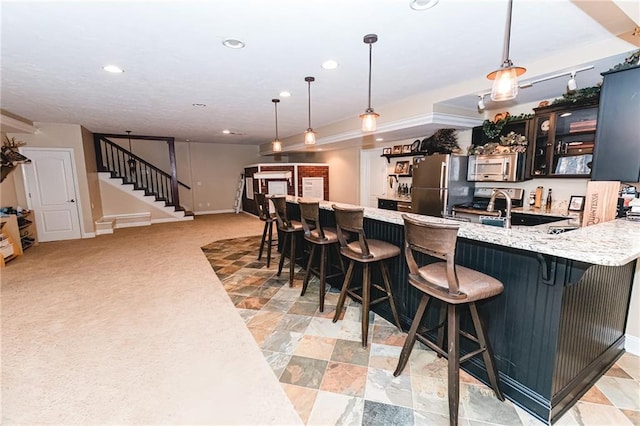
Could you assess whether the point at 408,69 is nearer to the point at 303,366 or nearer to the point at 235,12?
the point at 235,12

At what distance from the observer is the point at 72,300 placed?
3.22 meters

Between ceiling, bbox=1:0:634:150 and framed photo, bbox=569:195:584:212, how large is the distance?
1.42 m

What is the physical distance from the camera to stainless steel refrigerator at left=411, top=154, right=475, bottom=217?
4523 mm

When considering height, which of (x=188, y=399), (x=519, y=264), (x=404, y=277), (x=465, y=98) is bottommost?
(x=188, y=399)

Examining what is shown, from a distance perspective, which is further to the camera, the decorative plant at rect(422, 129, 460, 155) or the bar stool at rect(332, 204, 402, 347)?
the decorative plant at rect(422, 129, 460, 155)

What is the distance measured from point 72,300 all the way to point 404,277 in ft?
12.3

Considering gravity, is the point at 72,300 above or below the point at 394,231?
below

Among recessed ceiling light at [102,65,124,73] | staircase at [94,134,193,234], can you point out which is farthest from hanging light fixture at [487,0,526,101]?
staircase at [94,134,193,234]

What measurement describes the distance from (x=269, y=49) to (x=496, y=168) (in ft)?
12.1

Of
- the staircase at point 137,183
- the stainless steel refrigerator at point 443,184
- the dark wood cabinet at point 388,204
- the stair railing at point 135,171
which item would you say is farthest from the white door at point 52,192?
the stainless steel refrigerator at point 443,184

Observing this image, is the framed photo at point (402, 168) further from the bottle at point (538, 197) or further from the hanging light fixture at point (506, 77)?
the hanging light fixture at point (506, 77)

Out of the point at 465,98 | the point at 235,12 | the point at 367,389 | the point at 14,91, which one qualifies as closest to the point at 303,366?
the point at 367,389

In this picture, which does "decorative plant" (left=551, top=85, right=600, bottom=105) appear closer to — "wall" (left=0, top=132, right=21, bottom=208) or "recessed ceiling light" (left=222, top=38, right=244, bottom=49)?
"recessed ceiling light" (left=222, top=38, right=244, bottom=49)

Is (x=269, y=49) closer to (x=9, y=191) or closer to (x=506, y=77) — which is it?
(x=506, y=77)
